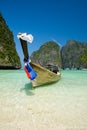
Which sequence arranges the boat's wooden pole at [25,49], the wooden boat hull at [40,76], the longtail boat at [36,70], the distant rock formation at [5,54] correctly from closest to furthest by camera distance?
the longtail boat at [36,70] → the boat's wooden pole at [25,49] → the wooden boat hull at [40,76] → the distant rock formation at [5,54]

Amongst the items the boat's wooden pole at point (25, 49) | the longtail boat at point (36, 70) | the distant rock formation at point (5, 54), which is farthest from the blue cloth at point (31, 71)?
the distant rock formation at point (5, 54)

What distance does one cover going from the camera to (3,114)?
5.08 m

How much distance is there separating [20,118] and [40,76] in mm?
4644

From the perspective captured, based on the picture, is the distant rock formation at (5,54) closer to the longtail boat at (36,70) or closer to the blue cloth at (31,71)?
the longtail boat at (36,70)

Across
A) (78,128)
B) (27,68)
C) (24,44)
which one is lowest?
(78,128)

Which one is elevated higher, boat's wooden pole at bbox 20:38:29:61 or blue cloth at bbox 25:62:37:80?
boat's wooden pole at bbox 20:38:29:61

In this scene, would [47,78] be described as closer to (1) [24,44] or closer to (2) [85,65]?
(1) [24,44]

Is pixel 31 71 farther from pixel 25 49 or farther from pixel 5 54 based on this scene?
pixel 5 54

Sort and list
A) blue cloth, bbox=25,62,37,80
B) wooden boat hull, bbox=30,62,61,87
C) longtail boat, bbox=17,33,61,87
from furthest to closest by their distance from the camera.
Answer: wooden boat hull, bbox=30,62,61,87 → blue cloth, bbox=25,62,37,80 → longtail boat, bbox=17,33,61,87

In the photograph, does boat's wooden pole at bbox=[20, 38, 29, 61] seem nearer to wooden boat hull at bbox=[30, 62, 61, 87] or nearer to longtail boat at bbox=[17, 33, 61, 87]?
longtail boat at bbox=[17, 33, 61, 87]

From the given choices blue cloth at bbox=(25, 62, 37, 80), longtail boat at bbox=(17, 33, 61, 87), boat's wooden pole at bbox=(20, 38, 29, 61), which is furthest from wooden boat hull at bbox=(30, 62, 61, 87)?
boat's wooden pole at bbox=(20, 38, 29, 61)

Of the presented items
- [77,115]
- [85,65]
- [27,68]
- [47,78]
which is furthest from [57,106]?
[85,65]

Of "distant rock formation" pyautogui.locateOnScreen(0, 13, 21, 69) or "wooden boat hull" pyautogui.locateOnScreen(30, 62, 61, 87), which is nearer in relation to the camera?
"wooden boat hull" pyautogui.locateOnScreen(30, 62, 61, 87)

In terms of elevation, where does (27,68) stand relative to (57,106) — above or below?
Result: above
